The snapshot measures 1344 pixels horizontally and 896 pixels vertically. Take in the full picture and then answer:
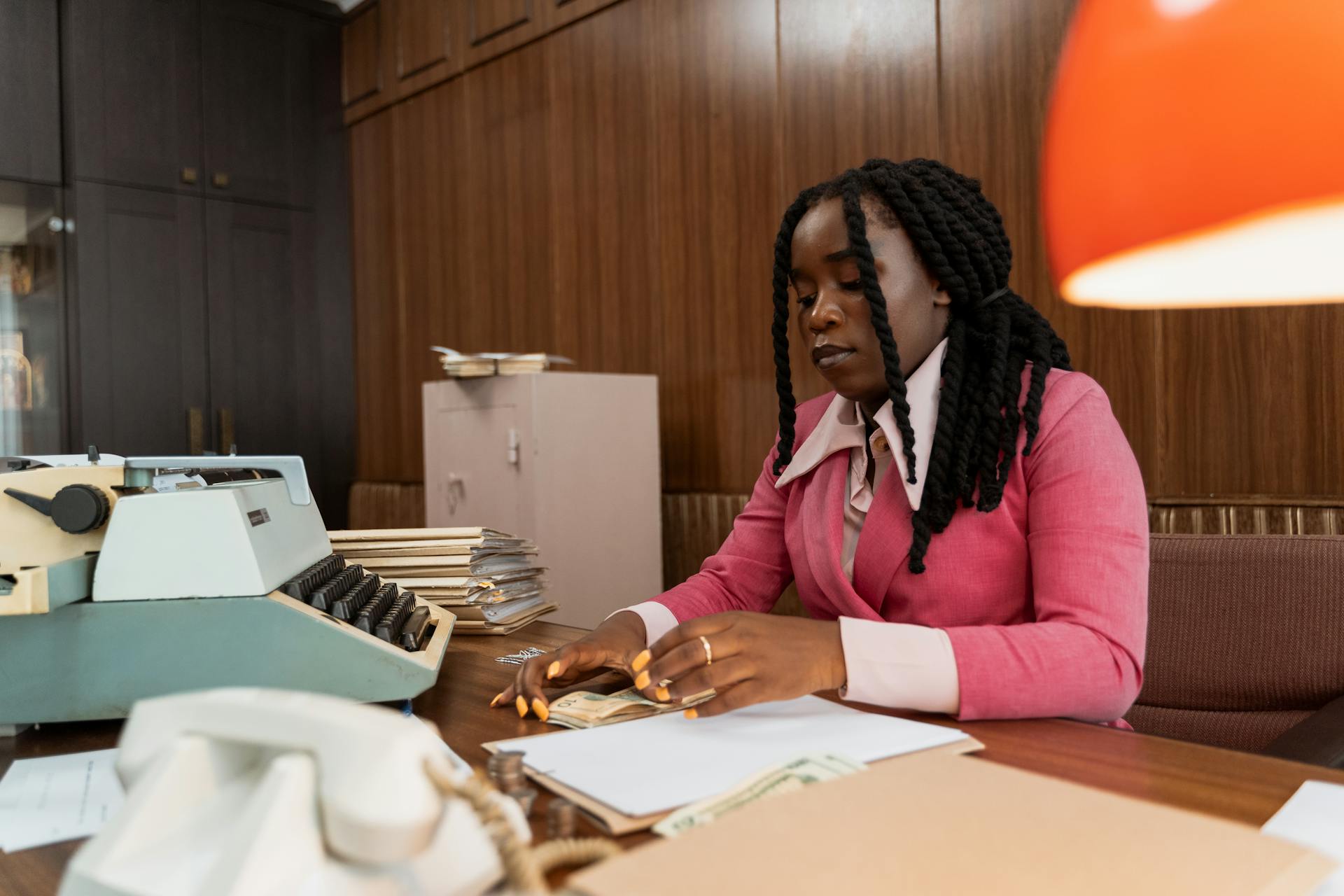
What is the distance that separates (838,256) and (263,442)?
13.4ft

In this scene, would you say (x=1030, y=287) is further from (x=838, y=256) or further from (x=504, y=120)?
(x=504, y=120)

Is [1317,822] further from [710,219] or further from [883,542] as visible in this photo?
[710,219]

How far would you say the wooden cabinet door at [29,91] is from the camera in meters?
4.09

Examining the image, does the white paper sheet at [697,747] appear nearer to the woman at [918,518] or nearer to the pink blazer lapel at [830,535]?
the woman at [918,518]

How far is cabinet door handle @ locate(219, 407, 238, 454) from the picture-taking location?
4.60 m

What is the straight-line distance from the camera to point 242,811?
476mm

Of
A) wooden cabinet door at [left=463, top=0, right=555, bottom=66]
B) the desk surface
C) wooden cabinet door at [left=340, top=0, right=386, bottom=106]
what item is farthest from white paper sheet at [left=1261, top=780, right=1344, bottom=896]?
wooden cabinet door at [left=340, top=0, right=386, bottom=106]

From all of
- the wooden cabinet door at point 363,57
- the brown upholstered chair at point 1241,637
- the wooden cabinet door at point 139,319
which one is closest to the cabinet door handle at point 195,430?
the wooden cabinet door at point 139,319

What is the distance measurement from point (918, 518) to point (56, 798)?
2.89 feet

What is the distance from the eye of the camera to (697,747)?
2.71 ft

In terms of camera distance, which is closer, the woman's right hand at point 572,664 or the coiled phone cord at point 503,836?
the coiled phone cord at point 503,836

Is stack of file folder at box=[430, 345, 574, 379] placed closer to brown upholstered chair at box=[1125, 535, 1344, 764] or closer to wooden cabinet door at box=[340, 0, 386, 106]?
brown upholstered chair at box=[1125, 535, 1344, 764]

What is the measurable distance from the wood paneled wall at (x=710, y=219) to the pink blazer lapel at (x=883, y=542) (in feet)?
4.83

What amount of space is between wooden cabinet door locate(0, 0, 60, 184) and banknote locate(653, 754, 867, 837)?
4548mm
